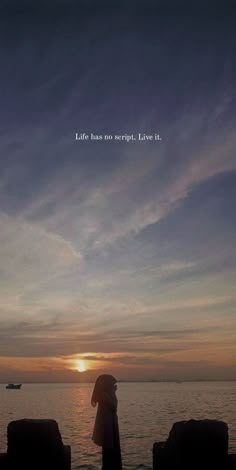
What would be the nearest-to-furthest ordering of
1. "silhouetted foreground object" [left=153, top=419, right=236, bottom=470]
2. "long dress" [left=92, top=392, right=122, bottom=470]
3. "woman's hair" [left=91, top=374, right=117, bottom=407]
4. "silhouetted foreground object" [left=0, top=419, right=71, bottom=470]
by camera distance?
"silhouetted foreground object" [left=153, top=419, right=236, bottom=470] → "silhouetted foreground object" [left=0, top=419, right=71, bottom=470] → "long dress" [left=92, top=392, right=122, bottom=470] → "woman's hair" [left=91, top=374, right=117, bottom=407]

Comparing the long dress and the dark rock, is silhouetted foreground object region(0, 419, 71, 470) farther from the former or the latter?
the long dress

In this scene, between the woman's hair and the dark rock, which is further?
the woman's hair

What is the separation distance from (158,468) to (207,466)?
1047 millimetres

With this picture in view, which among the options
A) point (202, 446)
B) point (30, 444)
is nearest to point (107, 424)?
point (30, 444)

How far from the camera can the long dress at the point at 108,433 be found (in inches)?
424

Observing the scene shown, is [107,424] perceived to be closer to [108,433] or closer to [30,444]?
[108,433]

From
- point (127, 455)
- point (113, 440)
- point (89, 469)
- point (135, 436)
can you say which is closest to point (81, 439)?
point (135, 436)

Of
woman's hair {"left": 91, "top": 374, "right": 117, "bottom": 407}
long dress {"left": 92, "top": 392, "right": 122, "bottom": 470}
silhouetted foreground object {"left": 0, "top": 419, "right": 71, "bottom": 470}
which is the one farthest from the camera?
woman's hair {"left": 91, "top": 374, "right": 117, "bottom": 407}

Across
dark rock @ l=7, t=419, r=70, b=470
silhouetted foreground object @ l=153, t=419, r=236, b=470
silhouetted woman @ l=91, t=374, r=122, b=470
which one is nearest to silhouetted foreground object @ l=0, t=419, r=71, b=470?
dark rock @ l=7, t=419, r=70, b=470

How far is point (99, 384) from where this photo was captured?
36.5ft

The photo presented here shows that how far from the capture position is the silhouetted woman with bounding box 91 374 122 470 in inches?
426

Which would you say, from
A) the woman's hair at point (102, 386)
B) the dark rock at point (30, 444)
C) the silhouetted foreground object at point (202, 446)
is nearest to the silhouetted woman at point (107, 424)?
the woman's hair at point (102, 386)

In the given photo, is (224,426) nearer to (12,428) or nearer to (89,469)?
(12,428)

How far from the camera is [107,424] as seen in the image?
35.9ft
